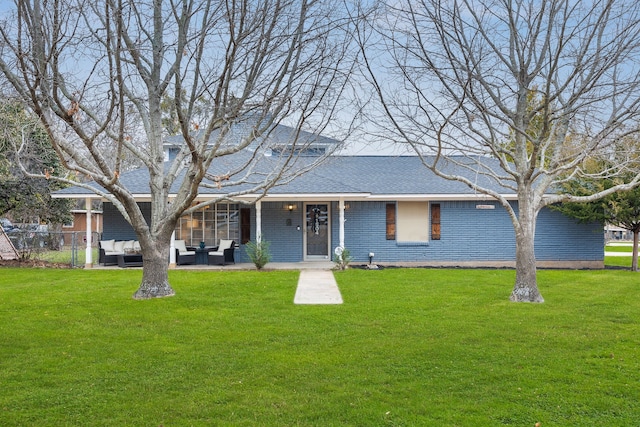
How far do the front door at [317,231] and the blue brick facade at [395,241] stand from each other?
31 cm

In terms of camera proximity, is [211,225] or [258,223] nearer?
[258,223]

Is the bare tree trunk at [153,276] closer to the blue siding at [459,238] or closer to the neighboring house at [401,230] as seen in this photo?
the neighboring house at [401,230]

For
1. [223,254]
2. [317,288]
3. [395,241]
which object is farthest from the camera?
[395,241]

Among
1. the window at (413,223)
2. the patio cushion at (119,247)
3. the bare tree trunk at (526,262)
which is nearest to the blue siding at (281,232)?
the window at (413,223)

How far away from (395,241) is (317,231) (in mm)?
2714

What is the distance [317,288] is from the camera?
11633mm

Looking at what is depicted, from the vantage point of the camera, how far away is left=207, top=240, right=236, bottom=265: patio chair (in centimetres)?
1638

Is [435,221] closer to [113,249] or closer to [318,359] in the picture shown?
[113,249]

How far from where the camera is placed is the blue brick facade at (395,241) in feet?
57.0

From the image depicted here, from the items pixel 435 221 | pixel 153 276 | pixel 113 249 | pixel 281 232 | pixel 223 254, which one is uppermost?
pixel 435 221

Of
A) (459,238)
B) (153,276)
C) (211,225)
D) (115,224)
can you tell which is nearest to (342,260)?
(459,238)

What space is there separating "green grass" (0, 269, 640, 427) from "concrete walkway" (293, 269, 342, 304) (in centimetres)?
32

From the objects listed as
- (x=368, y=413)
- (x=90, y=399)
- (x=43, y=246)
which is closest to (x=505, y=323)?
(x=368, y=413)

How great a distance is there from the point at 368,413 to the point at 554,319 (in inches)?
205
